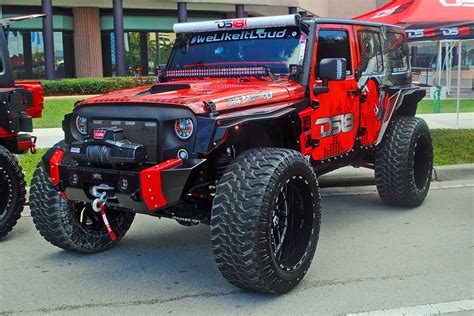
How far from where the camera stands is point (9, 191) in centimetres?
571

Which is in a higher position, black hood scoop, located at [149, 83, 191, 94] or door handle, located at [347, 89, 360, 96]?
black hood scoop, located at [149, 83, 191, 94]

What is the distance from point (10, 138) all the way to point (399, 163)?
418 centimetres

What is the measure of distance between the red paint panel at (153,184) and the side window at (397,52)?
150 inches

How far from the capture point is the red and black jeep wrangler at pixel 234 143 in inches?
156

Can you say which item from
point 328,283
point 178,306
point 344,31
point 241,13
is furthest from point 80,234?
point 241,13

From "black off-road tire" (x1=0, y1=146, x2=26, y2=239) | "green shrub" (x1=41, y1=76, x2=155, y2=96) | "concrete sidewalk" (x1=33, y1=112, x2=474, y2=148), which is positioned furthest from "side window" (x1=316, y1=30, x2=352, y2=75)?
"green shrub" (x1=41, y1=76, x2=155, y2=96)

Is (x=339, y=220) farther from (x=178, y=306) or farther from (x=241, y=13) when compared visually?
(x=241, y=13)

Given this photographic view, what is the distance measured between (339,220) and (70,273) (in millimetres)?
2984

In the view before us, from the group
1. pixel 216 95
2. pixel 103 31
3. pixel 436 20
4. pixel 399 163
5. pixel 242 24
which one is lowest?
Result: pixel 399 163

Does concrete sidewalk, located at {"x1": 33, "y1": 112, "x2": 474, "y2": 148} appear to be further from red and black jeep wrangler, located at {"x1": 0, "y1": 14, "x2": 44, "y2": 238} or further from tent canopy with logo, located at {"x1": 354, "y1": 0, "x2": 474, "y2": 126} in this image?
red and black jeep wrangler, located at {"x1": 0, "y1": 14, "x2": 44, "y2": 238}

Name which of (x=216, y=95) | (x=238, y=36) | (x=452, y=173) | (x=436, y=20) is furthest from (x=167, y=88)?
(x=436, y=20)

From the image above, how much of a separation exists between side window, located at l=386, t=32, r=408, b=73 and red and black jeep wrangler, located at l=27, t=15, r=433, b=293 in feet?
1.38

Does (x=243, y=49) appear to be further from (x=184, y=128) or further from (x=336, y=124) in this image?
(x=184, y=128)

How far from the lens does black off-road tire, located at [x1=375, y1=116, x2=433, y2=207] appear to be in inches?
256
